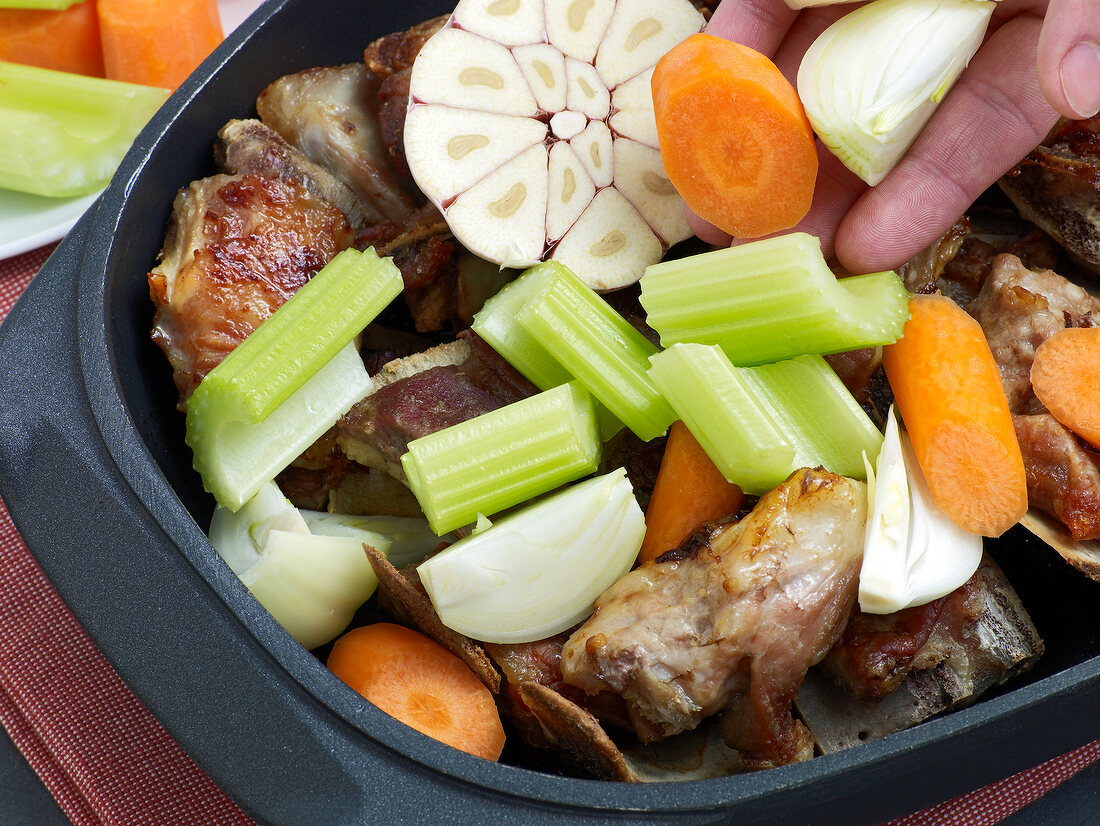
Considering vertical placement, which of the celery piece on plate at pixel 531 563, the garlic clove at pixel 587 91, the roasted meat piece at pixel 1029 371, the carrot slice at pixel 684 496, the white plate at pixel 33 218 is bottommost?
the roasted meat piece at pixel 1029 371

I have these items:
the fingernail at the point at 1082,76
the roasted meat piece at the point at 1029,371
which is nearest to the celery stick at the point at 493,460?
the roasted meat piece at the point at 1029,371

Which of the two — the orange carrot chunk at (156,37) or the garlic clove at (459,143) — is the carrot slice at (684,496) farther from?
the orange carrot chunk at (156,37)

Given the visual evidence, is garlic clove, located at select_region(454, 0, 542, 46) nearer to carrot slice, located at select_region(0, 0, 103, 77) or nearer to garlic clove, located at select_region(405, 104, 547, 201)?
garlic clove, located at select_region(405, 104, 547, 201)

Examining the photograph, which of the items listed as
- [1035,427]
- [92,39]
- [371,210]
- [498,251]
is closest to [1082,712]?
[1035,427]

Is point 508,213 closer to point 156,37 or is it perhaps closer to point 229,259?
point 229,259

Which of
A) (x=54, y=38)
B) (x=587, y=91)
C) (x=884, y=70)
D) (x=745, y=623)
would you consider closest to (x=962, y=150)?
(x=884, y=70)
